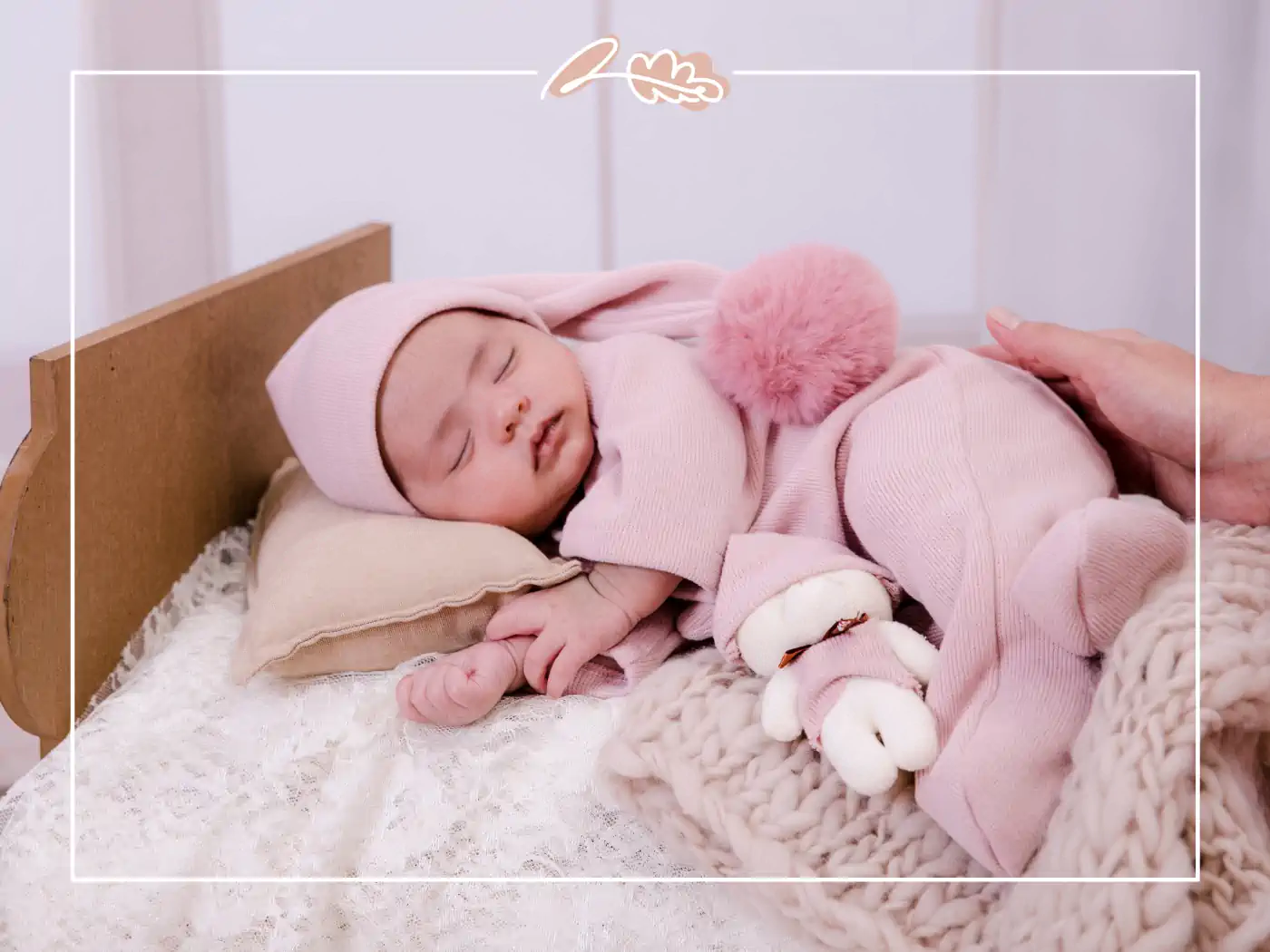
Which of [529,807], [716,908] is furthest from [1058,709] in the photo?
[529,807]

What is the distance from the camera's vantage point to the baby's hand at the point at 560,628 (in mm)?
886

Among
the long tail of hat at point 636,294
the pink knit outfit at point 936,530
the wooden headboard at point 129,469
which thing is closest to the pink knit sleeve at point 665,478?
the pink knit outfit at point 936,530

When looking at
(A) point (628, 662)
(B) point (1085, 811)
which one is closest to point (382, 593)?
(A) point (628, 662)

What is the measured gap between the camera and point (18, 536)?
32.6 inches

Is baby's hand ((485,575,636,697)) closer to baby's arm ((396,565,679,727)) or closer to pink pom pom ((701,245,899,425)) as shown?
baby's arm ((396,565,679,727))

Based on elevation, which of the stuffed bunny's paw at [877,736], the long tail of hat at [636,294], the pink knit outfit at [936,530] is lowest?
the stuffed bunny's paw at [877,736]

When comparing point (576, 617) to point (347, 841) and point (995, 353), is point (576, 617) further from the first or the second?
point (995, 353)

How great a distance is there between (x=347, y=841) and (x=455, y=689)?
134 millimetres

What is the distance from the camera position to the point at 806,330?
36.5 inches

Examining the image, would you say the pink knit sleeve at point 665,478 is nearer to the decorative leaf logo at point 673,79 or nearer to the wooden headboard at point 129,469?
the decorative leaf logo at point 673,79

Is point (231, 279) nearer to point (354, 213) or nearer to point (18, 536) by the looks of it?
point (354, 213)

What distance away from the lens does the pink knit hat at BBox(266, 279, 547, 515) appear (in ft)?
3.33

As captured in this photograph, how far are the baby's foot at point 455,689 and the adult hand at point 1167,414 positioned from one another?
0.58 meters

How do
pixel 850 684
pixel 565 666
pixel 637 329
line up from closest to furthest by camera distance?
pixel 850 684 < pixel 565 666 < pixel 637 329
